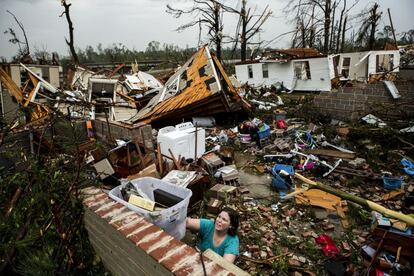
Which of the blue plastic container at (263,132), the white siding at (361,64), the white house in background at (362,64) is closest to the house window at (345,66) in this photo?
the white house in background at (362,64)

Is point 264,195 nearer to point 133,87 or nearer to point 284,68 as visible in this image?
point 133,87

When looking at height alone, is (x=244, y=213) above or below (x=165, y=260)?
below

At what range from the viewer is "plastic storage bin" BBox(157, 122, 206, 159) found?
234 inches

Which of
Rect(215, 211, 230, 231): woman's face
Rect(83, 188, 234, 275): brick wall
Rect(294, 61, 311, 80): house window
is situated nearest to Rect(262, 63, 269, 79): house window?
Rect(294, 61, 311, 80): house window

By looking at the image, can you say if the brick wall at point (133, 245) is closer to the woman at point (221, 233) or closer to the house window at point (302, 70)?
the woman at point (221, 233)

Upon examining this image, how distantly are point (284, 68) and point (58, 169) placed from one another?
17056mm

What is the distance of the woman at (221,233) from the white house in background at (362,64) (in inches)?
604

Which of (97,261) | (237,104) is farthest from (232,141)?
(97,261)

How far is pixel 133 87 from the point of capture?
509 inches

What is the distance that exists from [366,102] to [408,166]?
3.56m

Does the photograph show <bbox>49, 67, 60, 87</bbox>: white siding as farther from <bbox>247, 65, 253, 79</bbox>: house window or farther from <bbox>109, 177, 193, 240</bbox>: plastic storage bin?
<bbox>247, 65, 253, 79</bbox>: house window

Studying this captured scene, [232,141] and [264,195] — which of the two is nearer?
[264,195]

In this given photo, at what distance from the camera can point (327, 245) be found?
11.6 feet

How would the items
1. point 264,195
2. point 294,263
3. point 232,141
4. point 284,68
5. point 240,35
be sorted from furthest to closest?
point 240,35, point 284,68, point 232,141, point 264,195, point 294,263
